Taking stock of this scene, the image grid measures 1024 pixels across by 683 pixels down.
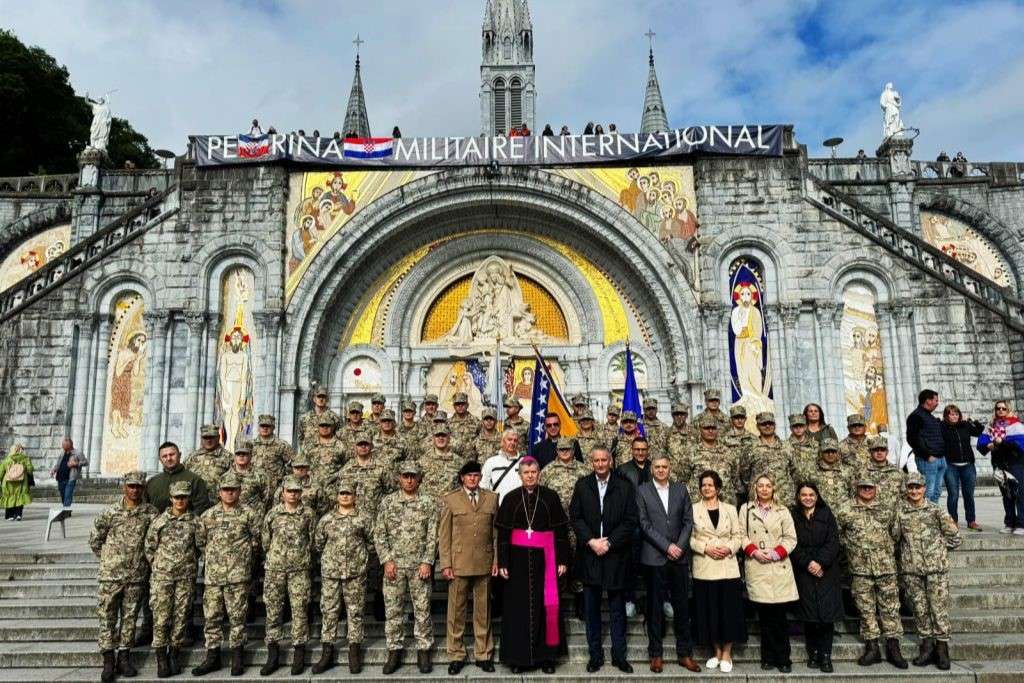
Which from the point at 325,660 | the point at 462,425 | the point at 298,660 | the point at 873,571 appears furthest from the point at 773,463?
the point at 298,660

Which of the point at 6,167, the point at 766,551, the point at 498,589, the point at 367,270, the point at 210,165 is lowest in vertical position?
the point at 498,589

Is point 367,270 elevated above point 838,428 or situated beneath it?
elevated above

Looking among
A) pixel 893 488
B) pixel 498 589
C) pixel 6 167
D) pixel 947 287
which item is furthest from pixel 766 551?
pixel 6 167

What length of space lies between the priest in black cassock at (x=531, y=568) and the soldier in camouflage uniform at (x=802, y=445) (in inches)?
118

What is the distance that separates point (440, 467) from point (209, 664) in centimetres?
294

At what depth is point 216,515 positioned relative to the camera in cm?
669

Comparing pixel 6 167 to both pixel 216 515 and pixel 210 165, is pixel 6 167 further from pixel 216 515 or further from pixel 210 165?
pixel 216 515

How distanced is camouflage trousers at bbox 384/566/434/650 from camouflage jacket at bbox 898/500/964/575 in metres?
4.60

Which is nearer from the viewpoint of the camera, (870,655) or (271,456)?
(870,655)

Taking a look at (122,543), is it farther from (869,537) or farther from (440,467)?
(869,537)

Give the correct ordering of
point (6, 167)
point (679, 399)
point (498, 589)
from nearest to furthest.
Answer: point (498, 589) < point (679, 399) < point (6, 167)

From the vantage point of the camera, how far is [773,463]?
294 inches

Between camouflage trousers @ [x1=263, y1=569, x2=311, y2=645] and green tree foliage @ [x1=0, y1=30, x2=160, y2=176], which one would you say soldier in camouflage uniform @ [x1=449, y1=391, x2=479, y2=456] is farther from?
green tree foliage @ [x1=0, y1=30, x2=160, y2=176]

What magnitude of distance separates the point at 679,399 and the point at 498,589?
1083 cm
